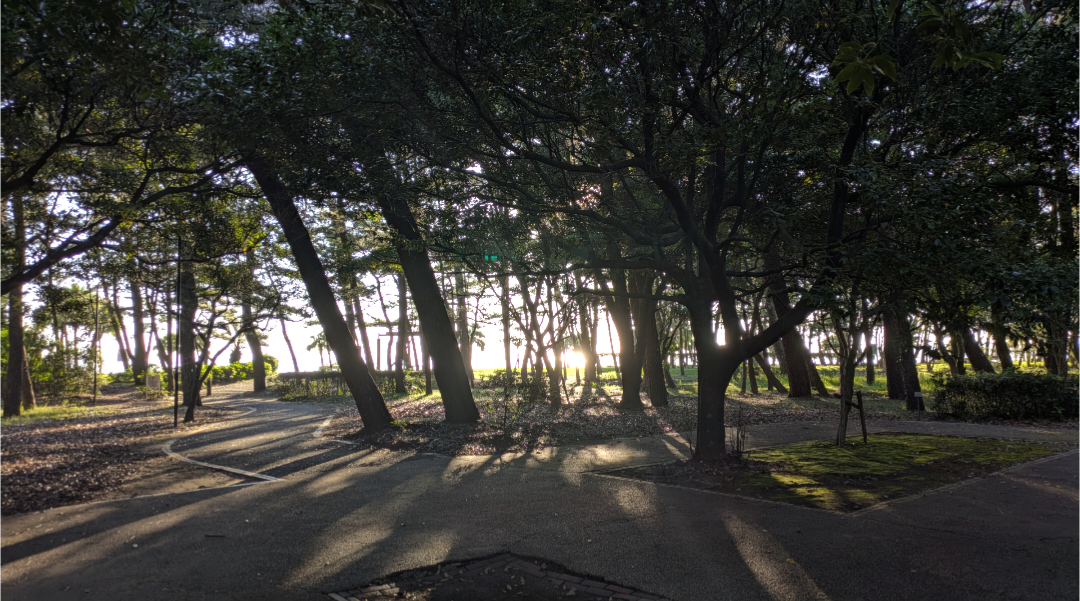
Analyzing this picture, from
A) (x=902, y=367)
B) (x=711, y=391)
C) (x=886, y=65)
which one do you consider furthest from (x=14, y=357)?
(x=902, y=367)

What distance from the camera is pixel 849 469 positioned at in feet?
26.2

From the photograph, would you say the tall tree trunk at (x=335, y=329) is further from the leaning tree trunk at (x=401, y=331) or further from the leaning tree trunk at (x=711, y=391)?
the leaning tree trunk at (x=401, y=331)

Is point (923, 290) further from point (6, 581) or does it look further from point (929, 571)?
point (6, 581)

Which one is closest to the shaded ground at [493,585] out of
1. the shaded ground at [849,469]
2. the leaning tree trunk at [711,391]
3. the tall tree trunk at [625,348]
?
the shaded ground at [849,469]

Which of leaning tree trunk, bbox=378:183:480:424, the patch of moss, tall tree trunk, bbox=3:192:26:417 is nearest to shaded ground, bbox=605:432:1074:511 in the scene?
the patch of moss

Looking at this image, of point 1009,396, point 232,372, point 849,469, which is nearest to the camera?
point 849,469

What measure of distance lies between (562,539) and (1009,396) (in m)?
12.0

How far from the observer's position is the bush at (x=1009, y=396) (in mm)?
12398

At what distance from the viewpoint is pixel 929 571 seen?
4.32m

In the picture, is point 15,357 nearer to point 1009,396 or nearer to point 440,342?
point 440,342

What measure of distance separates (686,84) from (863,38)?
2.16 metres

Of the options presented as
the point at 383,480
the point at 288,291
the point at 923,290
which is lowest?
the point at 383,480

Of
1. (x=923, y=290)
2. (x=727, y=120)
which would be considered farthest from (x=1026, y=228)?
(x=727, y=120)

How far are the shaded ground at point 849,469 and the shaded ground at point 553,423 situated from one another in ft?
3.44
